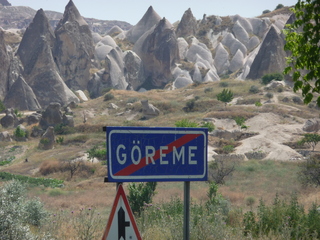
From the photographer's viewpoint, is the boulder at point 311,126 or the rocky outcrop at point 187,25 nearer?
the boulder at point 311,126

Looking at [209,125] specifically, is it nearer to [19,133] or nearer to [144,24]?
[19,133]

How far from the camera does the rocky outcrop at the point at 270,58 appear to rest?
5159 cm

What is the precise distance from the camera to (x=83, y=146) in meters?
29.6

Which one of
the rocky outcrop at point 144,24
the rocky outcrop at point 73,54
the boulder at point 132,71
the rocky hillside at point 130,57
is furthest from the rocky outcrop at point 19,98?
the rocky outcrop at point 144,24

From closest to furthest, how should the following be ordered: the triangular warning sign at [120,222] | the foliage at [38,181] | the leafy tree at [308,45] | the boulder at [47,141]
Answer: the triangular warning sign at [120,222] → the leafy tree at [308,45] → the foliage at [38,181] → the boulder at [47,141]

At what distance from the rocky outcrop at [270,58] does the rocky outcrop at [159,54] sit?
69.1ft

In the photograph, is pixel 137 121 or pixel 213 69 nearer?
pixel 137 121

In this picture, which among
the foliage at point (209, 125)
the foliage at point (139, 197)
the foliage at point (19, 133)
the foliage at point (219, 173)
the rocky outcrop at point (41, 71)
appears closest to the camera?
the foliage at point (139, 197)

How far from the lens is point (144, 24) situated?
89.5 metres

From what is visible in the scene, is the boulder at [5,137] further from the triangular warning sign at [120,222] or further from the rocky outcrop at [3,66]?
the triangular warning sign at [120,222]

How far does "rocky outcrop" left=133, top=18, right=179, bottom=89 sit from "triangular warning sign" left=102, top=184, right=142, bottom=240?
68276 mm

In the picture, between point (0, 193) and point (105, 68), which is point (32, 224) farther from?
point (105, 68)

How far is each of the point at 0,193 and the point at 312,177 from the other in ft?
42.9

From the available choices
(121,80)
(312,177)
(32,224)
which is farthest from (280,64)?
(32,224)
